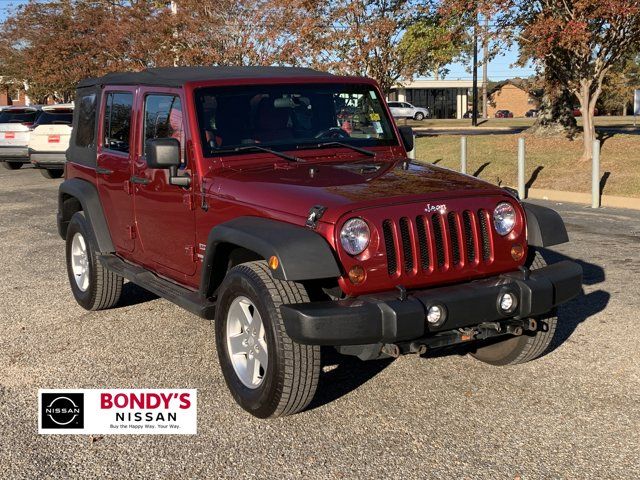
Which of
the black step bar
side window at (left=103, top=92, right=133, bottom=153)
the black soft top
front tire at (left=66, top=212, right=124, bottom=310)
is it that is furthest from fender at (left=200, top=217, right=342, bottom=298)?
front tire at (left=66, top=212, right=124, bottom=310)

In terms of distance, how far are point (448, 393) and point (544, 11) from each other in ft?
48.1

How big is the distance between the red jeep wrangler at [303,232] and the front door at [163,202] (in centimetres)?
2

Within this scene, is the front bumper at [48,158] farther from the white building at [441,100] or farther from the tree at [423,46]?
the white building at [441,100]

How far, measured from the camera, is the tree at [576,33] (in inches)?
640

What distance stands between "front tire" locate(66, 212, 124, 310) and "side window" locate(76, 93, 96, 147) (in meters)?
0.66

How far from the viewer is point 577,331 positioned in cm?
613

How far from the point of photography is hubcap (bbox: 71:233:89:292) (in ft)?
23.1

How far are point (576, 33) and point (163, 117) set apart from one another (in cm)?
1243

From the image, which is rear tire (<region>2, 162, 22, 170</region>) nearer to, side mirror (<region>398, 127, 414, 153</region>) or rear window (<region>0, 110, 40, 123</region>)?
rear window (<region>0, 110, 40, 123</region>)

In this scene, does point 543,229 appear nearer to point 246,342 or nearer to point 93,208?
point 246,342

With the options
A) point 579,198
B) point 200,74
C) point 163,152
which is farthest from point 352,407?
point 579,198

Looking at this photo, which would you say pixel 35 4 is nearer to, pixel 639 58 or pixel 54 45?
pixel 54 45

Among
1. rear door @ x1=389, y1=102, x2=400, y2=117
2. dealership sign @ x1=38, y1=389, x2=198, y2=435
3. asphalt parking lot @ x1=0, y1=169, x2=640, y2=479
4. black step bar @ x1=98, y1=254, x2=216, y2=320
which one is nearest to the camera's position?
asphalt parking lot @ x1=0, y1=169, x2=640, y2=479

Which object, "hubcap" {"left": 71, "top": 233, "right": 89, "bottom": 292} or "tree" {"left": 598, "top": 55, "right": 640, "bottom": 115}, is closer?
"hubcap" {"left": 71, "top": 233, "right": 89, "bottom": 292}
